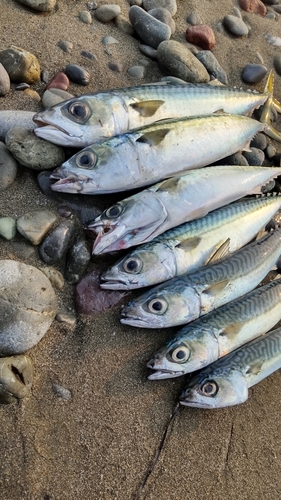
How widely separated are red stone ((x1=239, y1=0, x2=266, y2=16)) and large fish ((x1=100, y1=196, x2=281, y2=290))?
11.4 ft

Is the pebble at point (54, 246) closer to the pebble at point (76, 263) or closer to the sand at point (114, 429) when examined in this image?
the pebble at point (76, 263)

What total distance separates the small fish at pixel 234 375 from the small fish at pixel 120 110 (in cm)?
196

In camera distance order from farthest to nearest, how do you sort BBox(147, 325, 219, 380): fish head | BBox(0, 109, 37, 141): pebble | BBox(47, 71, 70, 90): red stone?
BBox(47, 71, 70, 90): red stone < BBox(0, 109, 37, 141): pebble < BBox(147, 325, 219, 380): fish head

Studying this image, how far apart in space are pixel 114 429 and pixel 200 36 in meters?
4.41

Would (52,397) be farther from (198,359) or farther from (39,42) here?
(39,42)

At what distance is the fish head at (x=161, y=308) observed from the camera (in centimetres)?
315

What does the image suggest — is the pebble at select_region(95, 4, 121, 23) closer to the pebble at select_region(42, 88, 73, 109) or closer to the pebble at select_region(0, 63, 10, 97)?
the pebble at select_region(42, 88, 73, 109)

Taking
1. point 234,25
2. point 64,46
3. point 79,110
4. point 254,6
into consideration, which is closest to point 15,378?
point 79,110

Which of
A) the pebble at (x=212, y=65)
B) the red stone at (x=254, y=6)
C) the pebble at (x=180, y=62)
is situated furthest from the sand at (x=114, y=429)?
the red stone at (x=254, y=6)

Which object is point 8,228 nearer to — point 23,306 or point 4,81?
point 23,306

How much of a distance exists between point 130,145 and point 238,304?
151 cm

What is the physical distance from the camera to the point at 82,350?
308 centimetres

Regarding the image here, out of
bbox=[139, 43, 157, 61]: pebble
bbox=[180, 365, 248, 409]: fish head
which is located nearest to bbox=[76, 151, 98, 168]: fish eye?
bbox=[180, 365, 248, 409]: fish head

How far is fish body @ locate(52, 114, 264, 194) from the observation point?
10.5ft
